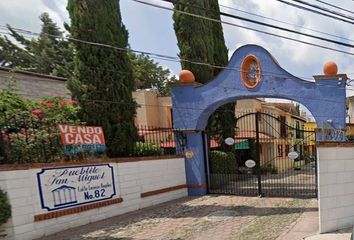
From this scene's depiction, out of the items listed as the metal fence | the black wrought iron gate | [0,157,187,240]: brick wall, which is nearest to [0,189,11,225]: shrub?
[0,157,187,240]: brick wall

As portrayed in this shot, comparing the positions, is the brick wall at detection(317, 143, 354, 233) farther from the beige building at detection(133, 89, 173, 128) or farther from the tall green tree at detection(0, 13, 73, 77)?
the tall green tree at detection(0, 13, 73, 77)

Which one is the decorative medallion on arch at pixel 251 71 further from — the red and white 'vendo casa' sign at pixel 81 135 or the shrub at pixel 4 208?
the shrub at pixel 4 208

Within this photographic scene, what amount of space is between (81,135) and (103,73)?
236cm

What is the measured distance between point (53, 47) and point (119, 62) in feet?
69.2

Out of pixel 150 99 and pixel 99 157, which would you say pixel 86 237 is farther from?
pixel 150 99

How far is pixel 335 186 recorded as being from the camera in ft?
22.7

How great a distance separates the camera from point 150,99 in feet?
76.1

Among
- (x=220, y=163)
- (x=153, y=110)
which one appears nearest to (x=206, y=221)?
(x=220, y=163)

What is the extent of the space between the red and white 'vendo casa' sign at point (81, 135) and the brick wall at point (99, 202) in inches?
30.4

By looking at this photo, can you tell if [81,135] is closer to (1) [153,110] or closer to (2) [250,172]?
(2) [250,172]

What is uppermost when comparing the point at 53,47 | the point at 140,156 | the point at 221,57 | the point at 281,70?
the point at 53,47

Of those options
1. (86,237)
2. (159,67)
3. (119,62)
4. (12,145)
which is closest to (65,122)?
(12,145)

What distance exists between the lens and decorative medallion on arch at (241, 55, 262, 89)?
11461mm

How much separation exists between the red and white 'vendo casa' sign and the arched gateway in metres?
3.81
